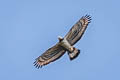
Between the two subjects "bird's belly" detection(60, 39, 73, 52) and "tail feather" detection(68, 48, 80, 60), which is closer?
"bird's belly" detection(60, 39, 73, 52)

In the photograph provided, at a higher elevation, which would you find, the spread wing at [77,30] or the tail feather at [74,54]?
the spread wing at [77,30]

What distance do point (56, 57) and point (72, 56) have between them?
108cm

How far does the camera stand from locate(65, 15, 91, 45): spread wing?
88.9ft

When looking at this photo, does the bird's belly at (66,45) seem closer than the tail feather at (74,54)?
Yes

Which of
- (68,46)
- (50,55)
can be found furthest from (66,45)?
(50,55)

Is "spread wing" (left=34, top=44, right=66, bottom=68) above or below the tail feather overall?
above

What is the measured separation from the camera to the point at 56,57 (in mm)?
27516

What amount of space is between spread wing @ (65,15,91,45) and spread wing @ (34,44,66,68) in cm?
79

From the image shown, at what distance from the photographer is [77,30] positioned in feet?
90.3

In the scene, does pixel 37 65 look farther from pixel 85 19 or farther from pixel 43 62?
pixel 85 19

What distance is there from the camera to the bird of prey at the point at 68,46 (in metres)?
26.8

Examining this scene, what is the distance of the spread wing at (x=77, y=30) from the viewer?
27.1m

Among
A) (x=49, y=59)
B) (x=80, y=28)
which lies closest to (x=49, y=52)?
(x=49, y=59)

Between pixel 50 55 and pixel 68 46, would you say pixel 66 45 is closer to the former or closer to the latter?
pixel 68 46
